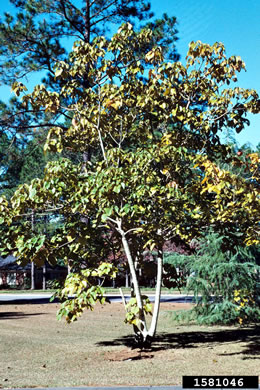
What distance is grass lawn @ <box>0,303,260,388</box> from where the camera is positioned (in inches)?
250

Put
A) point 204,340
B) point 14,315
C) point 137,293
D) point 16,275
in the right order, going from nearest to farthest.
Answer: point 137,293
point 204,340
point 14,315
point 16,275

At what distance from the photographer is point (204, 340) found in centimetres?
1002

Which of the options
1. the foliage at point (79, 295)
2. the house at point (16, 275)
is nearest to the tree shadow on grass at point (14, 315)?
the foliage at point (79, 295)

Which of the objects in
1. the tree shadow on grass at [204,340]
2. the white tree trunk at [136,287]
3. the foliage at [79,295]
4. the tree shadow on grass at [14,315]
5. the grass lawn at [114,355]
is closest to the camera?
the grass lawn at [114,355]

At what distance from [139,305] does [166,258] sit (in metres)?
6.18

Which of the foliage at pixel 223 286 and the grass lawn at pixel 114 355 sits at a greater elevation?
the foliage at pixel 223 286

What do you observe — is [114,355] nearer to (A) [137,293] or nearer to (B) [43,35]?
(A) [137,293]

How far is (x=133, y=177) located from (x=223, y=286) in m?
6.74

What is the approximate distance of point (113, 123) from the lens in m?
9.06

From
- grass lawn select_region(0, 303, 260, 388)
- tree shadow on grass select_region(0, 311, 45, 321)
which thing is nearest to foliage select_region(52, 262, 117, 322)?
grass lawn select_region(0, 303, 260, 388)

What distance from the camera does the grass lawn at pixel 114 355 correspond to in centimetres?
636

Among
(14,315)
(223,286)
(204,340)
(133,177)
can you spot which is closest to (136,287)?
(133,177)

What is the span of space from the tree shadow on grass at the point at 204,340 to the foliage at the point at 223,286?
704 millimetres

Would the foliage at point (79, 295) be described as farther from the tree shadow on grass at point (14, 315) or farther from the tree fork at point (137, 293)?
the tree shadow on grass at point (14, 315)
